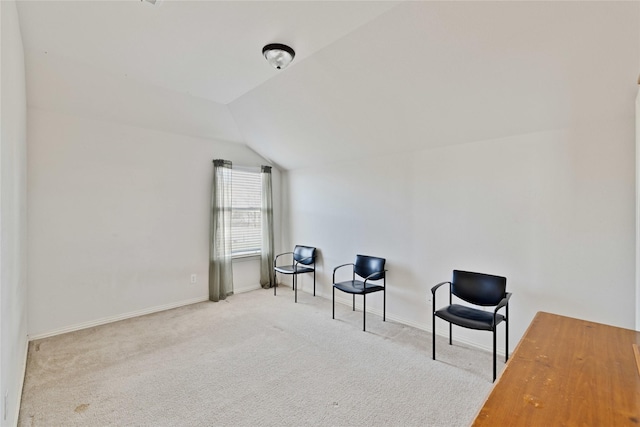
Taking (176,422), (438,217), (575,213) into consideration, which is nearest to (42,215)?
(176,422)

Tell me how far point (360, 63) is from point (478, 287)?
225 cm

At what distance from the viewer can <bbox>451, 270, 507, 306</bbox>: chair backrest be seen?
2545 millimetres

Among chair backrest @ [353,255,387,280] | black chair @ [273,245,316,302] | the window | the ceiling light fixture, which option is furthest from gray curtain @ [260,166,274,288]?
the ceiling light fixture

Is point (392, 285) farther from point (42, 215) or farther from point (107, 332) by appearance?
point (42, 215)

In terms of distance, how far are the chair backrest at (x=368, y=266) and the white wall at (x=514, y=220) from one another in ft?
0.47

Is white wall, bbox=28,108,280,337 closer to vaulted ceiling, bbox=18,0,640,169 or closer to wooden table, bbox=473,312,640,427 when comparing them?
vaulted ceiling, bbox=18,0,640,169

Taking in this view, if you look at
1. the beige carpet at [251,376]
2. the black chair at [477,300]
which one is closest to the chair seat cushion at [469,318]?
the black chair at [477,300]

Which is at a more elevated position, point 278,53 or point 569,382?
point 278,53

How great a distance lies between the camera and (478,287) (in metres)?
2.67

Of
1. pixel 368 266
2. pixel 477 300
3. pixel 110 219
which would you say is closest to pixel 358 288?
pixel 368 266

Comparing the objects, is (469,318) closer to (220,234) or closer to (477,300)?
(477,300)

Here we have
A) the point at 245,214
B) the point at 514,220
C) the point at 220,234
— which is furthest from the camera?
the point at 245,214

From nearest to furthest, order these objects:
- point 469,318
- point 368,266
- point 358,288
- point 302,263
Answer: point 469,318 < point 358,288 < point 368,266 < point 302,263

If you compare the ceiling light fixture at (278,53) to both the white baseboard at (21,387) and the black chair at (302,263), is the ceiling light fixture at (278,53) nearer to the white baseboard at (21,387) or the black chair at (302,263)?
the black chair at (302,263)
